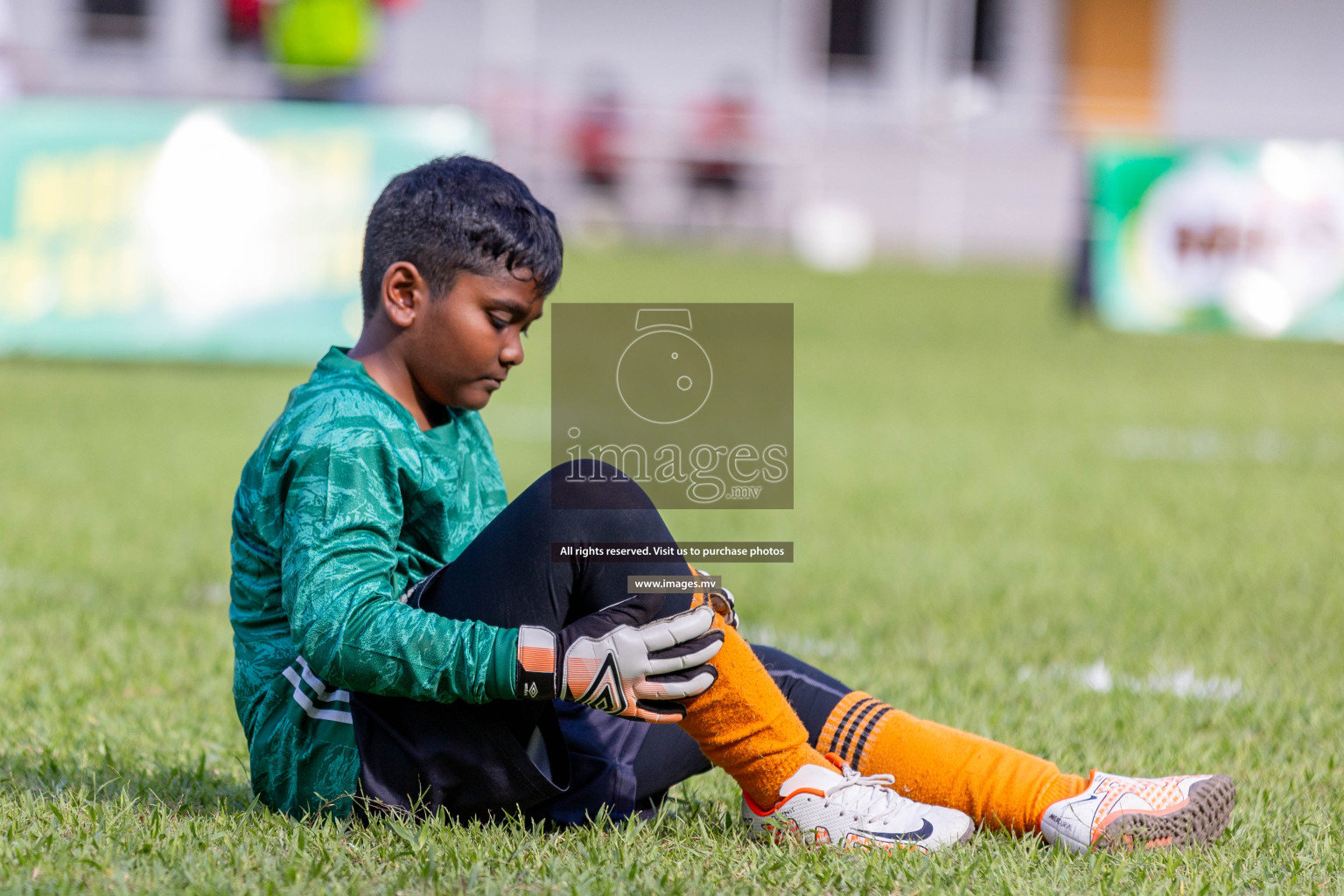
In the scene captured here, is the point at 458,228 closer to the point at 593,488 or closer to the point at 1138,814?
the point at 593,488

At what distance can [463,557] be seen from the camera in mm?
2213

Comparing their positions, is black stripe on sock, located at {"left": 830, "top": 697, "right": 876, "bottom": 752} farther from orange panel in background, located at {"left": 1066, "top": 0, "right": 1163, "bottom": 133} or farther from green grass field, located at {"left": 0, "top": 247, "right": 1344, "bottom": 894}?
orange panel in background, located at {"left": 1066, "top": 0, "right": 1163, "bottom": 133}

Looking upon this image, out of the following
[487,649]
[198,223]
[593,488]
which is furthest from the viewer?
[198,223]

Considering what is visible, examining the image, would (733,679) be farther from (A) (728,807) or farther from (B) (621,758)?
(A) (728,807)

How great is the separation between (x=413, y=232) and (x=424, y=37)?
2034 cm

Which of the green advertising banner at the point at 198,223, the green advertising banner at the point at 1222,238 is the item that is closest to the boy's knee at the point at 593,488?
the green advertising banner at the point at 198,223

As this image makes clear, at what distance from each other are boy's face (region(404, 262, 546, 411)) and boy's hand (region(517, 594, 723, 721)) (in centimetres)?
45

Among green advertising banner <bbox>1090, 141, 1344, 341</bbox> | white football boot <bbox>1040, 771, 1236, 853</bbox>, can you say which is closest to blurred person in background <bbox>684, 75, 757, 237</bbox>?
green advertising banner <bbox>1090, 141, 1344, 341</bbox>

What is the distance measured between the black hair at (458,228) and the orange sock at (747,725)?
2.10 ft

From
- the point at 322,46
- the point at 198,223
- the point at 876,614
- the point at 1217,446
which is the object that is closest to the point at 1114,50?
the point at 322,46

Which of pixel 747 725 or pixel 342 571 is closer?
pixel 342 571

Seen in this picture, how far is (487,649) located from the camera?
6.81 ft

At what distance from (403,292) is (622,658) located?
690mm

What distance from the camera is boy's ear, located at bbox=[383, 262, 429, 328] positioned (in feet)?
7.65
